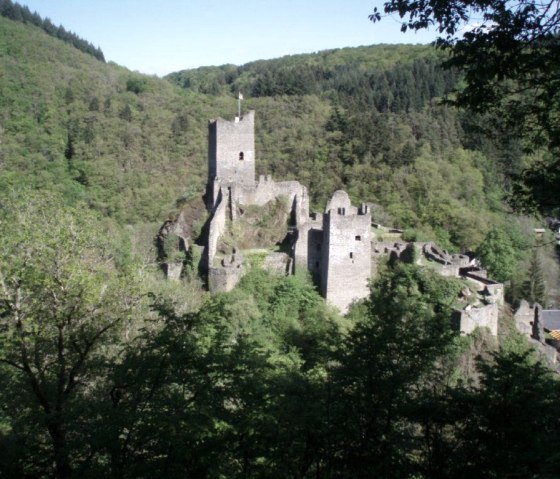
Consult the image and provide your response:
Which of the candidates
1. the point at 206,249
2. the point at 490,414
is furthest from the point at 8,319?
the point at 206,249

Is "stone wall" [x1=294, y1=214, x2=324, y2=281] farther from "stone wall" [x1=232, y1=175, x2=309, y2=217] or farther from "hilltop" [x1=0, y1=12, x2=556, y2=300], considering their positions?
"hilltop" [x1=0, y1=12, x2=556, y2=300]

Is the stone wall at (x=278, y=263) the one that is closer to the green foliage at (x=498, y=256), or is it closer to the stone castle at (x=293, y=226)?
the stone castle at (x=293, y=226)

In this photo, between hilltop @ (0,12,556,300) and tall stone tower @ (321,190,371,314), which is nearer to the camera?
tall stone tower @ (321,190,371,314)

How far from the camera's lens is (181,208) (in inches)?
1107

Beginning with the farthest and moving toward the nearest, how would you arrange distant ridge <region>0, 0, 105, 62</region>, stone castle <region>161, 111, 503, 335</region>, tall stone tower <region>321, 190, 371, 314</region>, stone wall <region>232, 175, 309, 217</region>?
distant ridge <region>0, 0, 105, 62</region> → stone wall <region>232, 175, 309, 217</region> → stone castle <region>161, 111, 503, 335</region> → tall stone tower <region>321, 190, 371, 314</region>

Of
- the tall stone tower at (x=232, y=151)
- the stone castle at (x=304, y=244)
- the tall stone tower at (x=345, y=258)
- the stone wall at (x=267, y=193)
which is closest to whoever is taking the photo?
the tall stone tower at (x=345, y=258)

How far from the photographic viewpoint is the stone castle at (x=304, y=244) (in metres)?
23.1

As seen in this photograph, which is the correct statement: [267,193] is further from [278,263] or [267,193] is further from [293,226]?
[278,263]

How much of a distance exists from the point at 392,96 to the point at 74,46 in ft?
143

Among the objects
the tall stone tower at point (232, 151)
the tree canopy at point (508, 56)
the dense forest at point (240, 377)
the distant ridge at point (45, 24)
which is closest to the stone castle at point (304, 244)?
the tall stone tower at point (232, 151)

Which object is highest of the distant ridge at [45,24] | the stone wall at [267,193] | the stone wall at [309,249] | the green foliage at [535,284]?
the distant ridge at [45,24]

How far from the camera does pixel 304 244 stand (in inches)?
952

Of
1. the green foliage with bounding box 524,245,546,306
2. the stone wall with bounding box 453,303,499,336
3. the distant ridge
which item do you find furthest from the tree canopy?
the distant ridge

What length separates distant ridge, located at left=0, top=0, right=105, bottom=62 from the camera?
76.3 meters
